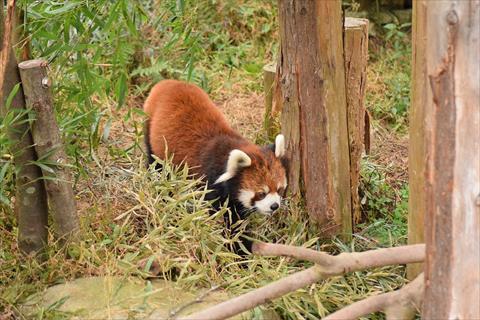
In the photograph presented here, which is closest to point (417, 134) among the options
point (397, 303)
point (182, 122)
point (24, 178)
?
point (397, 303)

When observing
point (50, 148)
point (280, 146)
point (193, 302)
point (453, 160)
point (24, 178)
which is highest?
point (453, 160)

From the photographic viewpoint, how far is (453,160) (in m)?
2.34

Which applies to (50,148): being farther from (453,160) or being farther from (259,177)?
(453,160)

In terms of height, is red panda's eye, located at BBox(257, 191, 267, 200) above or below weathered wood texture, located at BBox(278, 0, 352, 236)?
below

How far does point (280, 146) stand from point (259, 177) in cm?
21

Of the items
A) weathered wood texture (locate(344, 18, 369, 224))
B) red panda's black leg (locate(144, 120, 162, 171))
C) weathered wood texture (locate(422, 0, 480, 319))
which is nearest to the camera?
weathered wood texture (locate(422, 0, 480, 319))

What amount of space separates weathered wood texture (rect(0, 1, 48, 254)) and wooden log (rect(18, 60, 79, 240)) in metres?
0.05

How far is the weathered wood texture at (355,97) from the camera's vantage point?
401 centimetres

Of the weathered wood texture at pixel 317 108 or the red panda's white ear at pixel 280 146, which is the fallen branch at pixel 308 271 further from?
the red panda's white ear at pixel 280 146

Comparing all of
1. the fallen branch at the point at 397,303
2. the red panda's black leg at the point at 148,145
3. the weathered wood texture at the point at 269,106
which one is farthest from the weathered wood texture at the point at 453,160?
the red panda's black leg at the point at 148,145

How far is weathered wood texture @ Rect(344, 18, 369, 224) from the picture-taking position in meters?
4.01

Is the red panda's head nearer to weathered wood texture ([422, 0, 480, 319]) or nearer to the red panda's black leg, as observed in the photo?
the red panda's black leg

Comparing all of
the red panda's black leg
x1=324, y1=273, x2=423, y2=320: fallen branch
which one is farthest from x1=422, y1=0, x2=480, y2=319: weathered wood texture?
the red panda's black leg

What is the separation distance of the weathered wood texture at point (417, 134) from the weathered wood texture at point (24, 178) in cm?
154
